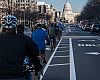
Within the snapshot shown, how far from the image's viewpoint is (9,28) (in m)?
6.23

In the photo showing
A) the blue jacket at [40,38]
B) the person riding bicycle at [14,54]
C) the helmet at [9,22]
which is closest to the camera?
the person riding bicycle at [14,54]

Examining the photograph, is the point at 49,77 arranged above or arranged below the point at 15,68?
below

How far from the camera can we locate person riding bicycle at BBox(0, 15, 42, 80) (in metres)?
5.73

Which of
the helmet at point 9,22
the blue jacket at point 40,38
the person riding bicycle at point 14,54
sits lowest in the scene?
the blue jacket at point 40,38

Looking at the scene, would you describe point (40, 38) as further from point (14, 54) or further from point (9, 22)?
point (14, 54)

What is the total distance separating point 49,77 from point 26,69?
8.61 metres

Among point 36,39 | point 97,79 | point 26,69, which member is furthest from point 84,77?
point 26,69

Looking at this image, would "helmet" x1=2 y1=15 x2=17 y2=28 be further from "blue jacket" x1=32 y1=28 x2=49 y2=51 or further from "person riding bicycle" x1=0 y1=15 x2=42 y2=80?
"blue jacket" x1=32 y1=28 x2=49 y2=51

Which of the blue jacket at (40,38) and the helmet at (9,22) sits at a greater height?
the helmet at (9,22)

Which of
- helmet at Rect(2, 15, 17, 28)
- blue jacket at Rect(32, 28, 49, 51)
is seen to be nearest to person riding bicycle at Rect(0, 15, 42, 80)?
helmet at Rect(2, 15, 17, 28)

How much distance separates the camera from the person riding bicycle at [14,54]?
5.73 metres

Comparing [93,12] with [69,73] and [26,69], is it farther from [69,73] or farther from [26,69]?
[26,69]

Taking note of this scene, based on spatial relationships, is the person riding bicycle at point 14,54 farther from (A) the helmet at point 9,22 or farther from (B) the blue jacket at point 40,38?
(B) the blue jacket at point 40,38

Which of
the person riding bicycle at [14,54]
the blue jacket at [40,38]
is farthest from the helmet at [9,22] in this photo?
the blue jacket at [40,38]
